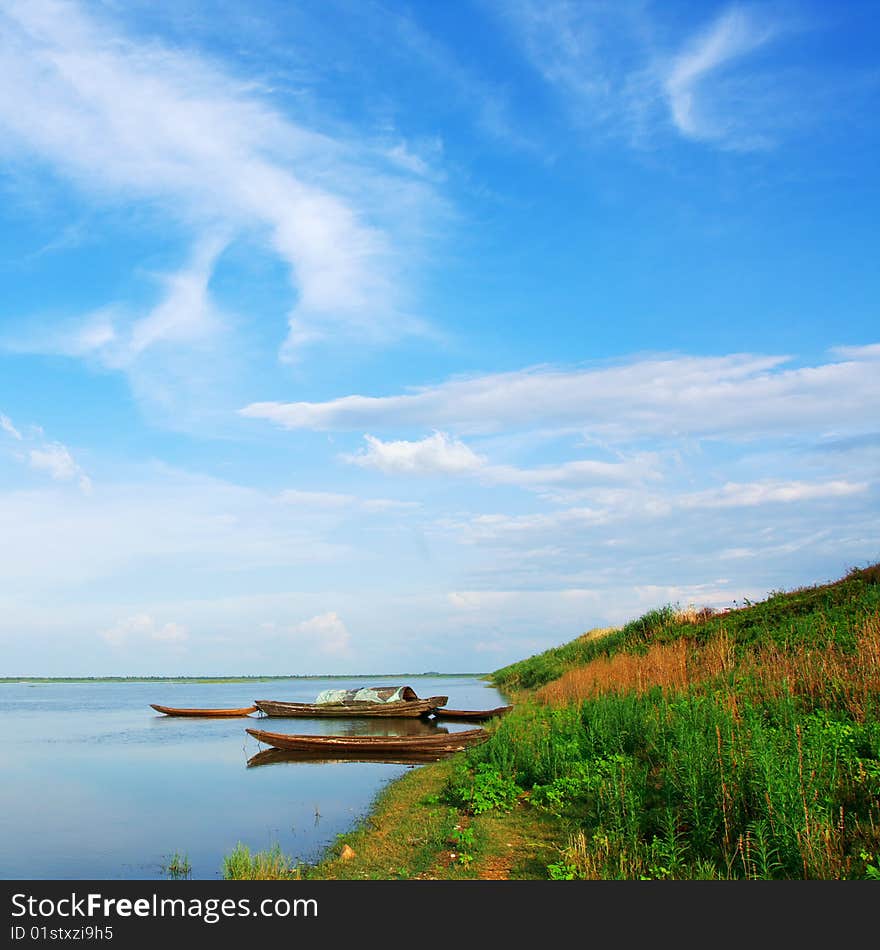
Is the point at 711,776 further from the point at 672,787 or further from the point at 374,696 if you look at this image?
the point at 374,696

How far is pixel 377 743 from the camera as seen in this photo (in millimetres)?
24531

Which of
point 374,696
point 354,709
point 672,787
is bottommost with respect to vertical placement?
point 672,787

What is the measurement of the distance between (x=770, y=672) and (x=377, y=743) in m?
13.6

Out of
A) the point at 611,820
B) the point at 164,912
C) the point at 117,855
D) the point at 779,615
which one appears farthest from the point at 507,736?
the point at 779,615

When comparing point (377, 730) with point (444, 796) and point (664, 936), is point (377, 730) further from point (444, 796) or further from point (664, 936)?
point (664, 936)

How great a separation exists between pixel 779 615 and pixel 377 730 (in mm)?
18399

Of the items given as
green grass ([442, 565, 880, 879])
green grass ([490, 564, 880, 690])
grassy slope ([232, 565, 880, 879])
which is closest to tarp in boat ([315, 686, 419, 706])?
green grass ([490, 564, 880, 690])

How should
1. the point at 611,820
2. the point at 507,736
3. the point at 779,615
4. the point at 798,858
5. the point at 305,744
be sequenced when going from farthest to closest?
1. the point at 779,615
2. the point at 305,744
3. the point at 507,736
4. the point at 611,820
5. the point at 798,858

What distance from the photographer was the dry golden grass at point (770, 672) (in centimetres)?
1309

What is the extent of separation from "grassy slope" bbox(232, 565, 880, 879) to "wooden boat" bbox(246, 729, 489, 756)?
443cm

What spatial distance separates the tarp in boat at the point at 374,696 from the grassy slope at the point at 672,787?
21.3 m

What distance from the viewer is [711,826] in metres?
8.49

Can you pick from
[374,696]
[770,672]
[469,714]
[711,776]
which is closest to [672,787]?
[711,776]

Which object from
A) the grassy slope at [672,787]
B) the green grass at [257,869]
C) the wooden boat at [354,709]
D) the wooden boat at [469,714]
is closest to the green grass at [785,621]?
the grassy slope at [672,787]
